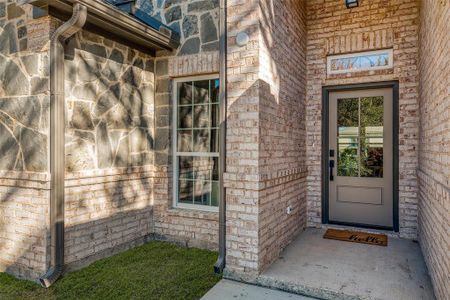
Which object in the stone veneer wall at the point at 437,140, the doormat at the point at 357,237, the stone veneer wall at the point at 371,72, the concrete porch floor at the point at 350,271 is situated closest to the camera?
the stone veneer wall at the point at 437,140

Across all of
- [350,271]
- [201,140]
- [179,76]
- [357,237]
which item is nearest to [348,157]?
[357,237]

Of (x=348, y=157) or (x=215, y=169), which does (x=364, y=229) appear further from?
(x=215, y=169)

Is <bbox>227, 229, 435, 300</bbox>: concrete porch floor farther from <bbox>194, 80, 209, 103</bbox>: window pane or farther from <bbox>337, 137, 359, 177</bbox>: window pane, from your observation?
<bbox>194, 80, 209, 103</bbox>: window pane

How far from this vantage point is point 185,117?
14.8 feet

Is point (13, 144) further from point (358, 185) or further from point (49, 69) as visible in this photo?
point (358, 185)

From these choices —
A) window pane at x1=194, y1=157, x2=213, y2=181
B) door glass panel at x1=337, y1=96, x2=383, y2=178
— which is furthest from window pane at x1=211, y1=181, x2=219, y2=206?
door glass panel at x1=337, y1=96, x2=383, y2=178

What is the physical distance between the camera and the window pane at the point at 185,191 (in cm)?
448

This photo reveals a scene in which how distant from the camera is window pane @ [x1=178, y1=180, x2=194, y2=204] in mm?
4477

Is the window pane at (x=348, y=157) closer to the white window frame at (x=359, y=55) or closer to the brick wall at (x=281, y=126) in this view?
the brick wall at (x=281, y=126)

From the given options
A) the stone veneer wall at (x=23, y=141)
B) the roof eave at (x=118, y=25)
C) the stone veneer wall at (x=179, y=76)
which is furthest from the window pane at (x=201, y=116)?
the stone veneer wall at (x=23, y=141)

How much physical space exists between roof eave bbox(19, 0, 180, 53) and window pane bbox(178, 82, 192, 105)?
54 centimetres

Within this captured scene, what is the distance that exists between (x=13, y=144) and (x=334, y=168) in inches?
169

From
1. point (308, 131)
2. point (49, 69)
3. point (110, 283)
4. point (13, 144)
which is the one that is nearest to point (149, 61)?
point (49, 69)

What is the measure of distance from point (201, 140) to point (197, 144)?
0.27ft
